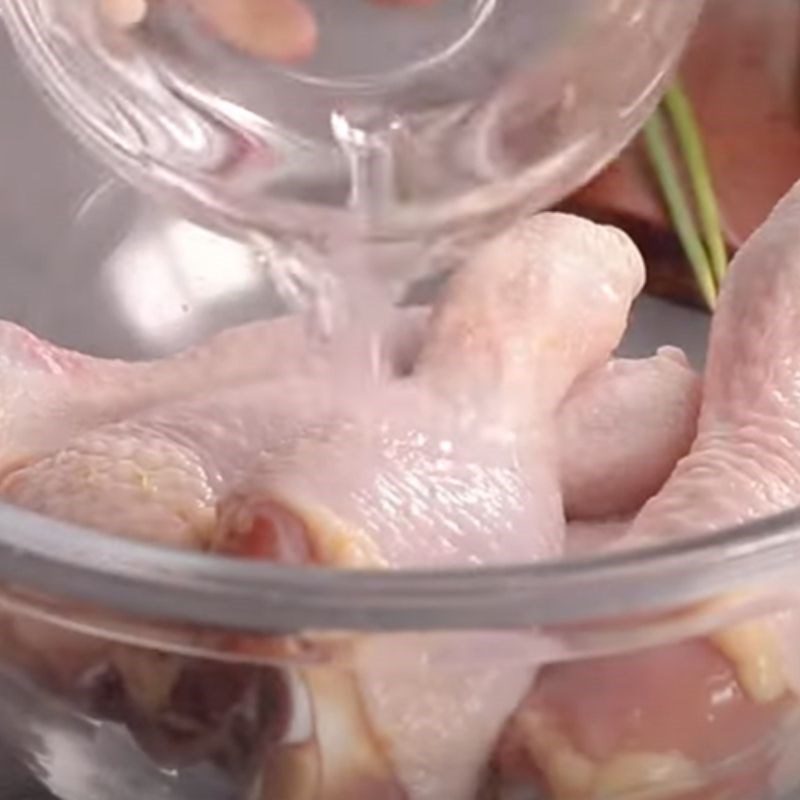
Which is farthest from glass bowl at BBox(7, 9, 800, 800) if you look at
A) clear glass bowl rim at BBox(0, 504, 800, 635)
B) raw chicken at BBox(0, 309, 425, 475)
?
raw chicken at BBox(0, 309, 425, 475)

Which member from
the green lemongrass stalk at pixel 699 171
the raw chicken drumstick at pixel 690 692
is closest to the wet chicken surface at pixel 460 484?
the raw chicken drumstick at pixel 690 692

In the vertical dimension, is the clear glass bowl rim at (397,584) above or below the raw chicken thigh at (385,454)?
above

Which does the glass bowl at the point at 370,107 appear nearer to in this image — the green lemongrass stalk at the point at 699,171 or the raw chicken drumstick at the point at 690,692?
the green lemongrass stalk at the point at 699,171

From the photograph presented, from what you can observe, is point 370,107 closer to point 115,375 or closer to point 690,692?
point 115,375

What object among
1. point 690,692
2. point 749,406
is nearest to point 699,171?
point 749,406

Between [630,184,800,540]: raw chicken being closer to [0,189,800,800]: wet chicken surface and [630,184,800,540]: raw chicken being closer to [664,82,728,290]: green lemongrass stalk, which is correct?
[0,189,800,800]: wet chicken surface

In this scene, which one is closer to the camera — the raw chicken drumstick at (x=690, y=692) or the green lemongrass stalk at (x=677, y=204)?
the raw chicken drumstick at (x=690, y=692)
